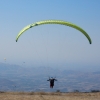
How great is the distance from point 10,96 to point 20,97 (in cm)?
215

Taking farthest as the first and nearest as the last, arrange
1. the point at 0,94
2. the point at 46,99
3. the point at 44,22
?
1. the point at 0,94
2. the point at 46,99
3. the point at 44,22

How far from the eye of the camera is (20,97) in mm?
39500

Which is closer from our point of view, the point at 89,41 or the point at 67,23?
the point at 67,23

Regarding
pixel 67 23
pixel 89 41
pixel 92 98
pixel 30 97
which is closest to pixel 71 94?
pixel 92 98

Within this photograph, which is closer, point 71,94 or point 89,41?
point 89,41

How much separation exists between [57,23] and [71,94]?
51.1 ft

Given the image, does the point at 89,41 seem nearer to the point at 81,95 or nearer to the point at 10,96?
the point at 81,95

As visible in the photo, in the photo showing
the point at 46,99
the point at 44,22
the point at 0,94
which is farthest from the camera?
the point at 0,94

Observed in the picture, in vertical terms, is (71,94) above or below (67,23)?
below

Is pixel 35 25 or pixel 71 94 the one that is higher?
pixel 35 25

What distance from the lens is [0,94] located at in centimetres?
4219

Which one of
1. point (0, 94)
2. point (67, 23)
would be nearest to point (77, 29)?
point (67, 23)

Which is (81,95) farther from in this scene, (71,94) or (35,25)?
(35,25)

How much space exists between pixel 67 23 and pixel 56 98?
526 inches
